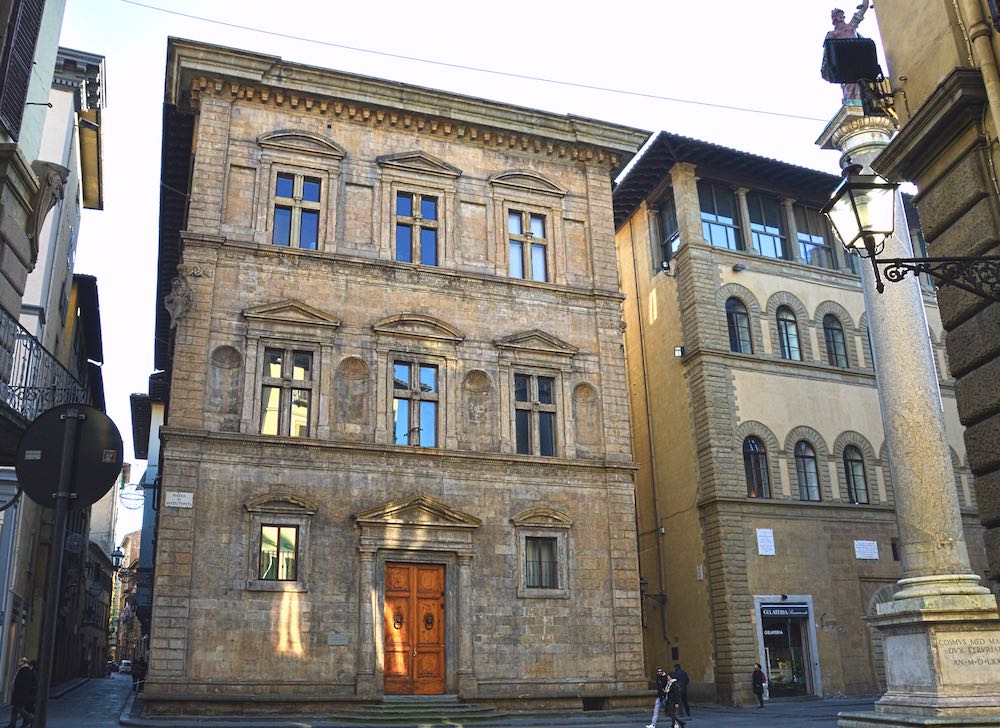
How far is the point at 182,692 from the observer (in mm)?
20359

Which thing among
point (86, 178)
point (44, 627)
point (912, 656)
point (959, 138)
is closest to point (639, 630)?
point (912, 656)

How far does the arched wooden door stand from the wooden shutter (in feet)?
54.7

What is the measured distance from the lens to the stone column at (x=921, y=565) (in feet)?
38.4

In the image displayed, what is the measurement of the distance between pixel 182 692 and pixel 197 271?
10.2 meters

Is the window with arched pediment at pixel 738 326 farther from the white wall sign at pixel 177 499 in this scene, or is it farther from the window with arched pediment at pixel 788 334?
the white wall sign at pixel 177 499

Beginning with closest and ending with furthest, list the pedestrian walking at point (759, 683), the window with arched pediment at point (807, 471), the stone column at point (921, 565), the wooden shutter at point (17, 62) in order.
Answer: the wooden shutter at point (17, 62), the stone column at point (921, 565), the pedestrian walking at point (759, 683), the window with arched pediment at point (807, 471)

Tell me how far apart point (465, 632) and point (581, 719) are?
11.5ft

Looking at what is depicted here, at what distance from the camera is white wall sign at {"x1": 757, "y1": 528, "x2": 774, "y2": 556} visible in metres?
30.0

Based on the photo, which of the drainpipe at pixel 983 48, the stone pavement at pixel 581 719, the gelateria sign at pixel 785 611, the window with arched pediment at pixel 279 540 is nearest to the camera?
the drainpipe at pixel 983 48

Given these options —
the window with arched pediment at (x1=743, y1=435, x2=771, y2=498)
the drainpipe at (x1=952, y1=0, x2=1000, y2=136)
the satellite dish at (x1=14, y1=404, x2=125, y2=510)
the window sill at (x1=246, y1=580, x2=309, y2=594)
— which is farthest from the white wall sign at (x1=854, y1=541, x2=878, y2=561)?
the satellite dish at (x1=14, y1=404, x2=125, y2=510)

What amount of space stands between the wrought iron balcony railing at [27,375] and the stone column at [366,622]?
12.9m

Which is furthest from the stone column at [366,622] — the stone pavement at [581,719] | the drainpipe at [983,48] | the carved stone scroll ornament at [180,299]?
the drainpipe at [983,48]

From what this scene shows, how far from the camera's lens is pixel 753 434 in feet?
103

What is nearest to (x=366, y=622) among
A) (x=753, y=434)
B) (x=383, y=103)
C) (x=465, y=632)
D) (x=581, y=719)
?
(x=465, y=632)
